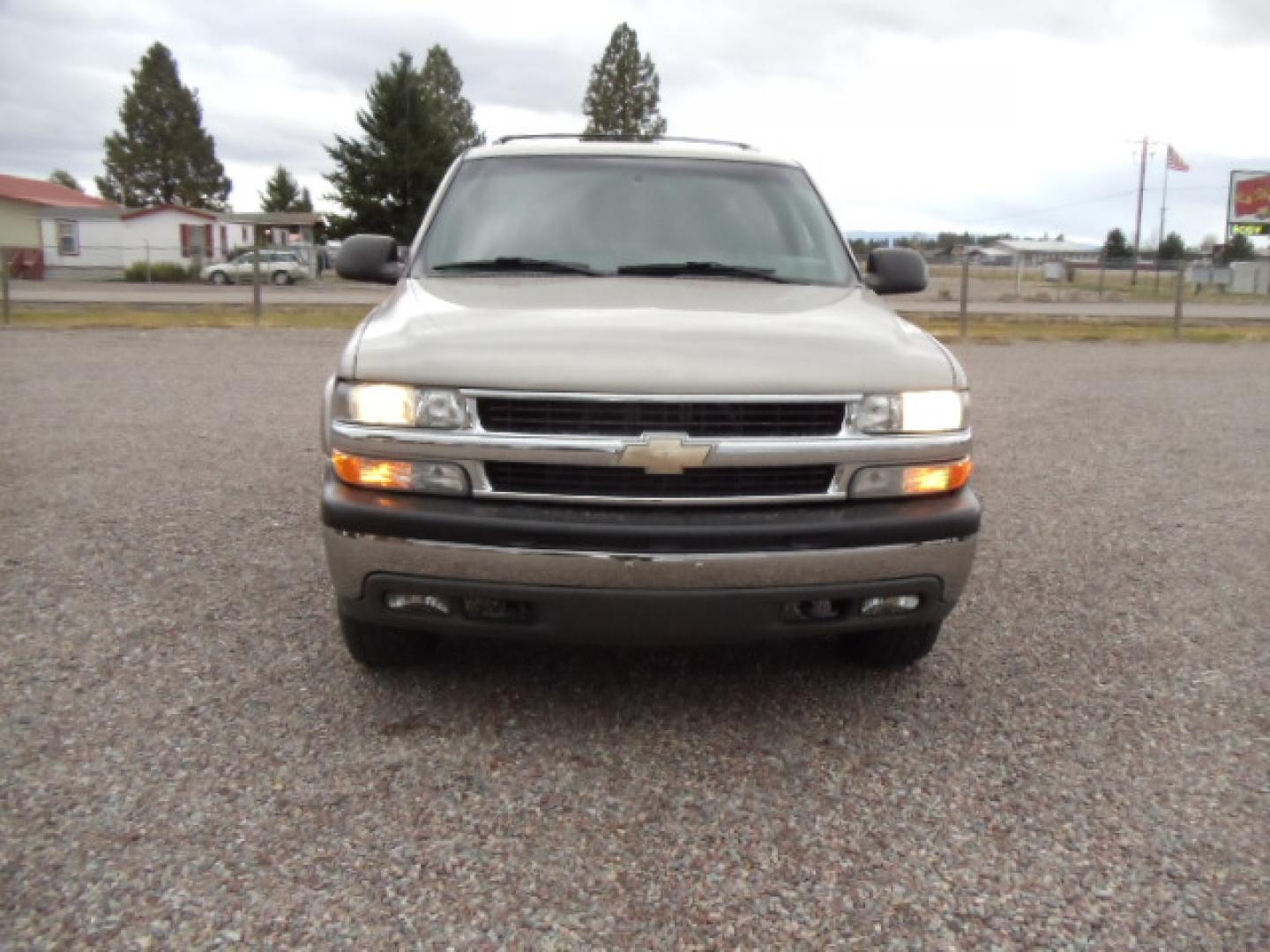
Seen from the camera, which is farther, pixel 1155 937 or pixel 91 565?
pixel 91 565

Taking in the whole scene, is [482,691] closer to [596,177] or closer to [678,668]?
[678,668]

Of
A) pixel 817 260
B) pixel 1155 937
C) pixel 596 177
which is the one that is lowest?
pixel 1155 937

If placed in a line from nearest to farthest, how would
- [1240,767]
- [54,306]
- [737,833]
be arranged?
[737,833] → [1240,767] → [54,306]

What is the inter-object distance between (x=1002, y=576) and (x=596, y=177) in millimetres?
2472

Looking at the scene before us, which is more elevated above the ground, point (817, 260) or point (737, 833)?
point (817, 260)

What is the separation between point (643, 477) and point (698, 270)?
1358 millimetres

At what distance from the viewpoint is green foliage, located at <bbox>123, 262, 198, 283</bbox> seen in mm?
37625

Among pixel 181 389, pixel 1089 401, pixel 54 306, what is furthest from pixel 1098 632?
pixel 54 306

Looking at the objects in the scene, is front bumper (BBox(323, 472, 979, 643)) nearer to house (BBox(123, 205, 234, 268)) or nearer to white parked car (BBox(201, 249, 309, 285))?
white parked car (BBox(201, 249, 309, 285))

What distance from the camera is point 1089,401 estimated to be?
10562mm

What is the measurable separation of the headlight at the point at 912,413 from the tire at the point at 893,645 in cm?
69

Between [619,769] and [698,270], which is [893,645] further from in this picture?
[698,270]

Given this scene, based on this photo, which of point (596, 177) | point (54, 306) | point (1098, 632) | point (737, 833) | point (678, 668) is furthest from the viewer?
point (54, 306)

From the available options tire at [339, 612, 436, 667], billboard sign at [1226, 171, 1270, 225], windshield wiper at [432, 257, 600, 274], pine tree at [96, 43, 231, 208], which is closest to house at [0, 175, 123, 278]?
pine tree at [96, 43, 231, 208]
